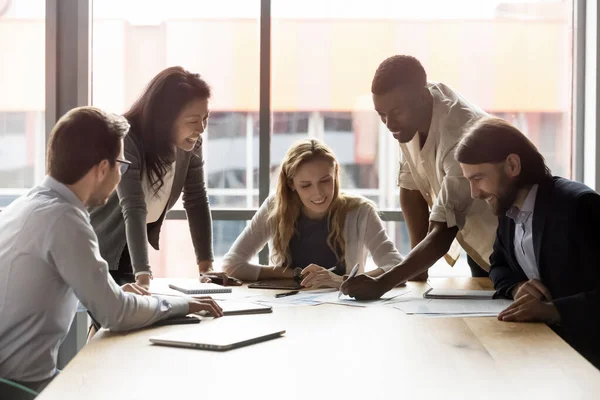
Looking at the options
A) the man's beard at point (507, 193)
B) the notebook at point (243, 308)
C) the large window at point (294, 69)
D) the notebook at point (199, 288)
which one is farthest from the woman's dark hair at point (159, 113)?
the large window at point (294, 69)

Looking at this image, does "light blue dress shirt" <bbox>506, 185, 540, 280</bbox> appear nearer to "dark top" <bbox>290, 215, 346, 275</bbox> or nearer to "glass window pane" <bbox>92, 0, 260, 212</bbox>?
"dark top" <bbox>290, 215, 346, 275</bbox>

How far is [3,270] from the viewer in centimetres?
186

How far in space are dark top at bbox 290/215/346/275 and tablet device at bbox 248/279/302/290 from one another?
0.74ft

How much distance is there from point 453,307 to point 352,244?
910 millimetres

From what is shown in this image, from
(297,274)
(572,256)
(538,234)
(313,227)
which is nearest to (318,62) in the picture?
(313,227)

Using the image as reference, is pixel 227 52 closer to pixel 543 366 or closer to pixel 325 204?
pixel 325 204

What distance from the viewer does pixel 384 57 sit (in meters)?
4.08

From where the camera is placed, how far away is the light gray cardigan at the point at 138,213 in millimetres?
2627

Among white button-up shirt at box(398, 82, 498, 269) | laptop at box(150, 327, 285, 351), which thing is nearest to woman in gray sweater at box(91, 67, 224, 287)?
white button-up shirt at box(398, 82, 498, 269)

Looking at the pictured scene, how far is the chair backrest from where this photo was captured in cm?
160

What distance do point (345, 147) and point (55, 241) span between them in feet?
8.06

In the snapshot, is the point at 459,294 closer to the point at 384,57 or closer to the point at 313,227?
the point at 313,227

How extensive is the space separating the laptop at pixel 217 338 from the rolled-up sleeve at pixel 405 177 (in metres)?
1.48

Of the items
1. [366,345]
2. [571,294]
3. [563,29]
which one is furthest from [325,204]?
[563,29]
